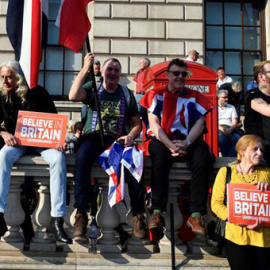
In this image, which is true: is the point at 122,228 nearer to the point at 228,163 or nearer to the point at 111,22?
the point at 228,163

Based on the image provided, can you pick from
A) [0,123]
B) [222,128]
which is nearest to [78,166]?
[0,123]

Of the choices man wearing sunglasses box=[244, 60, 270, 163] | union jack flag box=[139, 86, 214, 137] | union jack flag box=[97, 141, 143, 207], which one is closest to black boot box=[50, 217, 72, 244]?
union jack flag box=[97, 141, 143, 207]

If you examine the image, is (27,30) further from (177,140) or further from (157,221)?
(157,221)

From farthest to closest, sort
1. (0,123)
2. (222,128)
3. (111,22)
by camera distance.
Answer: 1. (111,22)
2. (222,128)
3. (0,123)

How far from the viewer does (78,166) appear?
464 centimetres

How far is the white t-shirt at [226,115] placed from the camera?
10.0 meters

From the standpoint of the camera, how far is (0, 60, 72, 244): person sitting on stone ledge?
4531 millimetres

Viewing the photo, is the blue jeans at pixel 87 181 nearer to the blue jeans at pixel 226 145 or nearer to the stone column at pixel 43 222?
the stone column at pixel 43 222

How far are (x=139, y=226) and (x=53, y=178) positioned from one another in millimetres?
900

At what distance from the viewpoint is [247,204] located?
426 cm

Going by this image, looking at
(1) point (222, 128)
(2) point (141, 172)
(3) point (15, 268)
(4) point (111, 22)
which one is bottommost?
(3) point (15, 268)

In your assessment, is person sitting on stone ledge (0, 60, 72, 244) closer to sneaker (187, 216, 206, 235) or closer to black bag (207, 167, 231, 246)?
sneaker (187, 216, 206, 235)

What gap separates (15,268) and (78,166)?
106 cm

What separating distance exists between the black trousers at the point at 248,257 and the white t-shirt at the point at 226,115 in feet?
19.1
